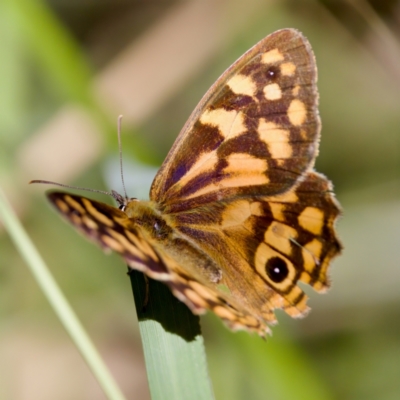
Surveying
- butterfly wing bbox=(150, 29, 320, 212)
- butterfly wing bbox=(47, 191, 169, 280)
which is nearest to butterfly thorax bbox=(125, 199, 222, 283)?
butterfly wing bbox=(150, 29, 320, 212)

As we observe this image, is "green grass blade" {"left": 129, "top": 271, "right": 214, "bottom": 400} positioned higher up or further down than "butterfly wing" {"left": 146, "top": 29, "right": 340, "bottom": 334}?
further down

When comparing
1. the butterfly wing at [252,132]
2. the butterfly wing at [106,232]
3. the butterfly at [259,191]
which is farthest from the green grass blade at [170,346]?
the butterfly wing at [252,132]

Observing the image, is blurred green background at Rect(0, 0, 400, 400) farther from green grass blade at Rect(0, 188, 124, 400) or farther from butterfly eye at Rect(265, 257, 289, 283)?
green grass blade at Rect(0, 188, 124, 400)

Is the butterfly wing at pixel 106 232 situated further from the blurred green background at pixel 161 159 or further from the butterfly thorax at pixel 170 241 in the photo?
the blurred green background at pixel 161 159

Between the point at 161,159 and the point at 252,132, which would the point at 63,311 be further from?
the point at 161,159

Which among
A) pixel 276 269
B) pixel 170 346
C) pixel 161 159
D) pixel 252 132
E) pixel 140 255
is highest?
pixel 161 159

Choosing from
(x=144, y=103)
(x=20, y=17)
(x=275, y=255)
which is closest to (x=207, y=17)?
(x=144, y=103)

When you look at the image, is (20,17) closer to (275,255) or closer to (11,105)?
(11,105)

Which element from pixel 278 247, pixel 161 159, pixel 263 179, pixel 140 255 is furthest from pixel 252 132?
pixel 161 159
